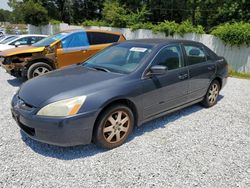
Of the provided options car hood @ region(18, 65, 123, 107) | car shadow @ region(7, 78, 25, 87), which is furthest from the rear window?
car hood @ region(18, 65, 123, 107)

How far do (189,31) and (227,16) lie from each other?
217 inches

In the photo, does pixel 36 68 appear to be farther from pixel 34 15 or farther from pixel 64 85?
pixel 34 15

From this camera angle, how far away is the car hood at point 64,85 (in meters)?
3.04

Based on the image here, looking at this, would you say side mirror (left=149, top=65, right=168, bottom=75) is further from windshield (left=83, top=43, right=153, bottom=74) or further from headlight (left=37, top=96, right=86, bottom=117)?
headlight (left=37, top=96, right=86, bottom=117)

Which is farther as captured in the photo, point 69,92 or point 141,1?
point 141,1

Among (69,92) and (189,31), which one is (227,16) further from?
(69,92)

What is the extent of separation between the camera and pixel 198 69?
14.8ft

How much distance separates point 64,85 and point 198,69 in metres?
2.58

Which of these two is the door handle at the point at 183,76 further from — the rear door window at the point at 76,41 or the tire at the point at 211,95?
the rear door window at the point at 76,41

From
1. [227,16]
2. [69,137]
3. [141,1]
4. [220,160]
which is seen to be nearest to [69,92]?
[69,137]

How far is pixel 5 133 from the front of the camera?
379 cm

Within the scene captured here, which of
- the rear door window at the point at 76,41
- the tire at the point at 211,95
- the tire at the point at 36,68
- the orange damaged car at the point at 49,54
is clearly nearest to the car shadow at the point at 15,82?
the orange damaged car at the point at 49,54

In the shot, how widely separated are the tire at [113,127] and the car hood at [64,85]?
38cm

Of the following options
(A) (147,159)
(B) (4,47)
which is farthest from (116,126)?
(B) (4,47)
